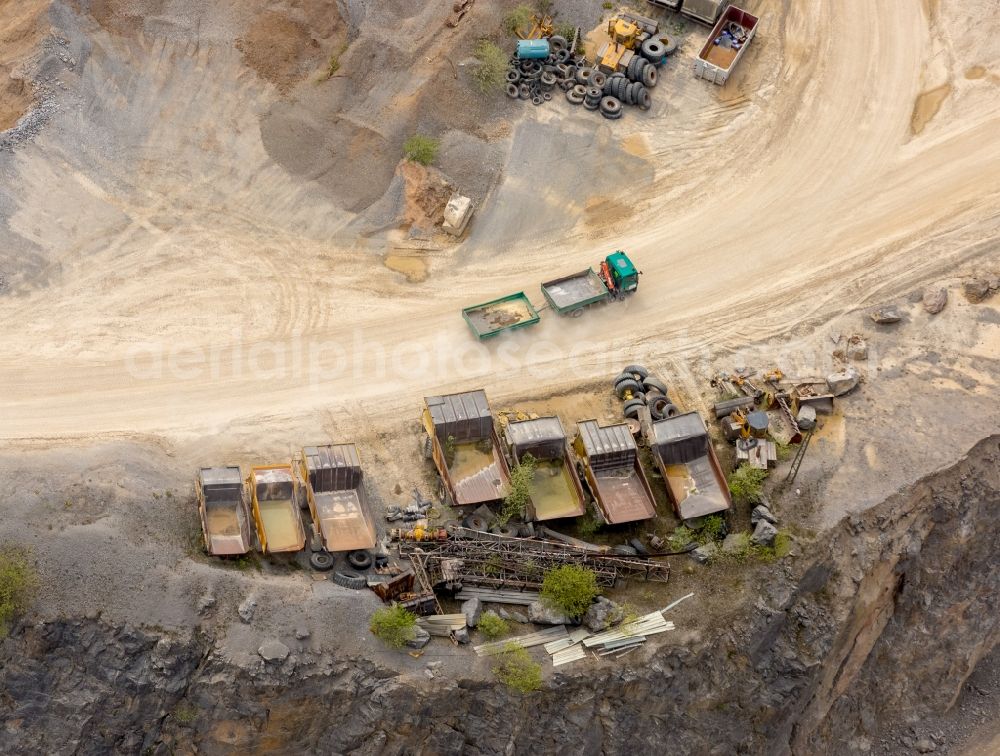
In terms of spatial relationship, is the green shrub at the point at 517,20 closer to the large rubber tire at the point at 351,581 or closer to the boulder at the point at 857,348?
the boulder at the point at 857,348

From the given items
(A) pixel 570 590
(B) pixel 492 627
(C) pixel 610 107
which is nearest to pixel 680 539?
(A) pixel 570 590

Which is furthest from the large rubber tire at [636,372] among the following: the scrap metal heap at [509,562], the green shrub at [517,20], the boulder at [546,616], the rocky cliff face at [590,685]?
the green shrub at [517,20]

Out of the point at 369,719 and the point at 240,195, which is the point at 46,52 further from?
the point at 369,719

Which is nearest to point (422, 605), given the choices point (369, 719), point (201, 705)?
point (369, 719)

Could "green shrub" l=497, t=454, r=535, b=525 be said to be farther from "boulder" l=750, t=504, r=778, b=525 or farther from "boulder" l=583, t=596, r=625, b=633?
"boulder" l=750, t=504, r=778, b=525

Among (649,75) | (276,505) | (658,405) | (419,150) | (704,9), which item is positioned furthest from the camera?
(704,9)

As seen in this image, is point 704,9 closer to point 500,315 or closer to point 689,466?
point 500,315

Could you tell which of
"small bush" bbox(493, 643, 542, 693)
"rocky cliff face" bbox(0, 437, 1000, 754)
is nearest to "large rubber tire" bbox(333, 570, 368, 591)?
"rocky cliff face" bbox(0, 437, 1000, 754)
